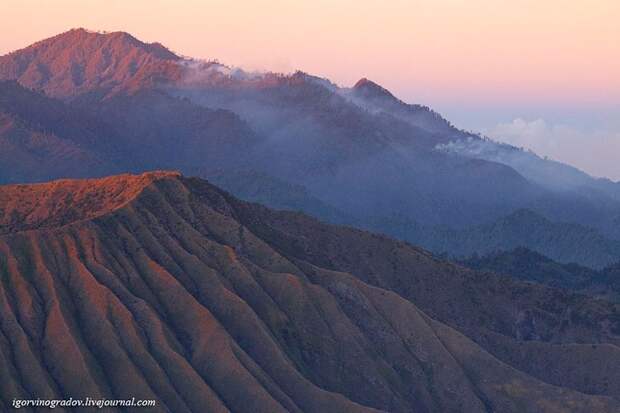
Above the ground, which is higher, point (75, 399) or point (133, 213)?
point (133, 213)

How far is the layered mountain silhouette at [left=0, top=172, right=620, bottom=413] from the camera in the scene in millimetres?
159125

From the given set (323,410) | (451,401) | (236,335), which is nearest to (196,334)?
(236,335)

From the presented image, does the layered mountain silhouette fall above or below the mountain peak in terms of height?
below

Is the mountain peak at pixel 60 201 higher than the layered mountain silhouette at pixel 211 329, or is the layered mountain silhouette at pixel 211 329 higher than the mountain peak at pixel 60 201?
the mountain peak at pixel 60 201

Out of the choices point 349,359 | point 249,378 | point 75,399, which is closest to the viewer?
point 75,399

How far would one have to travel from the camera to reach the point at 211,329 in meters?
169

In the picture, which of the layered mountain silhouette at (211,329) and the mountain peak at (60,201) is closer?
the layered mountain silhouette at (211,329)

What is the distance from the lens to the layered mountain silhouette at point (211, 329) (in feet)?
522

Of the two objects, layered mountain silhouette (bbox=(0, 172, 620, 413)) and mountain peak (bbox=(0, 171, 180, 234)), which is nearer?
layered mountain silhouette (bbox=(0, 172, 620, 413))

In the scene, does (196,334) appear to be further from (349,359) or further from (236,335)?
(349,359)

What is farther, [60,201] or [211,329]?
[60,201]

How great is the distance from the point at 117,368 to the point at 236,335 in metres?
18.6

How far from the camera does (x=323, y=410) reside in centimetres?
16525

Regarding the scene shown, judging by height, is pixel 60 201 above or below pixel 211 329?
above
